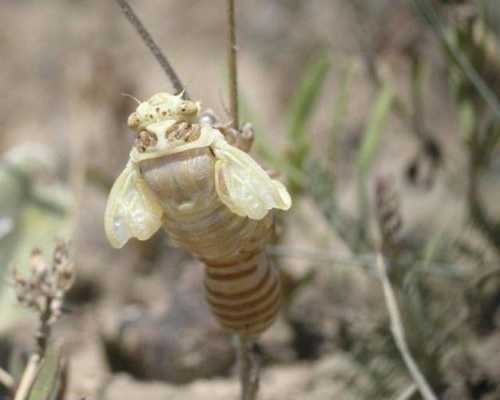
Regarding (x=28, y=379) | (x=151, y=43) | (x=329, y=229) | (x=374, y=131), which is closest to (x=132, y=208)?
(x=151, y=43)

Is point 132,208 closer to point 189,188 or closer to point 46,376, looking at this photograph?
point 189,188

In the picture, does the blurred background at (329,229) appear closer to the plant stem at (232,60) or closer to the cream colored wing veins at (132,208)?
the plant stem at (232,60)

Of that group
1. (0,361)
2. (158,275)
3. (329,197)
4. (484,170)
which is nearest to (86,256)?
(158,275)

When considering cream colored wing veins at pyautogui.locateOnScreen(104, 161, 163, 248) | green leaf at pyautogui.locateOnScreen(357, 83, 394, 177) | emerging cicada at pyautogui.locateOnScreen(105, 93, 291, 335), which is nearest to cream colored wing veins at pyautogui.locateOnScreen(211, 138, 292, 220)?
emerging cicada at pyautogui.locateOnScreen(105, 93, 291, 335)

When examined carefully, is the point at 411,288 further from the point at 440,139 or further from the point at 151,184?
the point at 440,139

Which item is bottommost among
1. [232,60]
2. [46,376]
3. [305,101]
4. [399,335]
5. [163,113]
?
[46,376]

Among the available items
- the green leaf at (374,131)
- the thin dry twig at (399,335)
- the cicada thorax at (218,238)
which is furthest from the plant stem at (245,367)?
the green leaf at (374,131)

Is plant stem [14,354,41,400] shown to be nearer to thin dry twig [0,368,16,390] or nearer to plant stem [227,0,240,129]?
thin dry twig [0,368,16,390]
